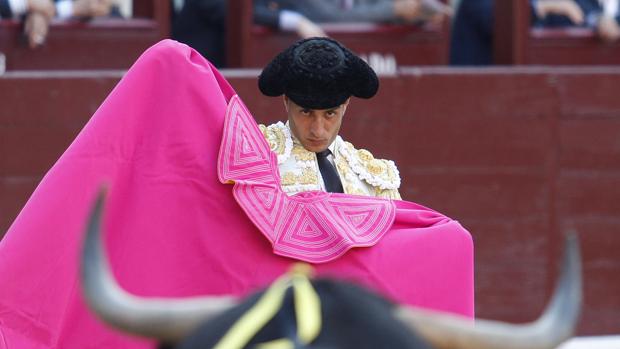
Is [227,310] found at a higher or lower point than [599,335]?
higher

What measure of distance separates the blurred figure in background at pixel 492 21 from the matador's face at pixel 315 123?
3385mm

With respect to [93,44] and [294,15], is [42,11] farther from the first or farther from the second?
[294,15]

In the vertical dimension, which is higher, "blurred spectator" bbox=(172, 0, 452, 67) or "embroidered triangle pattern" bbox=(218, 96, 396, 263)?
"embroidered triangle pattern" bbox=(218, 96, 396, 263)

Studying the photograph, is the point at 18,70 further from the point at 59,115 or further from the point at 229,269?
the point at 229,269

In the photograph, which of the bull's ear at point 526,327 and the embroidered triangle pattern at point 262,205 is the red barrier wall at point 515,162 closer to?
the embroidered triangle pattern at point 262,205

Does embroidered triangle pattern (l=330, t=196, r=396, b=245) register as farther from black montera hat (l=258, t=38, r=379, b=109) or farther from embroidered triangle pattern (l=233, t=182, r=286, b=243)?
black montera hat (l=258, t=38, r=379, b=109)

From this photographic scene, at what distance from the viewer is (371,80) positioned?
13.6ft

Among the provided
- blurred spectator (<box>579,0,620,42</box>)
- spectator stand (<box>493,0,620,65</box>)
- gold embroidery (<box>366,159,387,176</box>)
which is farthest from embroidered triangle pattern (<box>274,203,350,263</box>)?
blurred spectator (<box>579,0,620,42</box>)

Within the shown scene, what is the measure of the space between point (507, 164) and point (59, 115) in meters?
1.99

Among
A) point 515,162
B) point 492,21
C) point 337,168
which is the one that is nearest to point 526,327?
point 337,168

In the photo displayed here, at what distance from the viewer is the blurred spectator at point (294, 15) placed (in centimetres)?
681

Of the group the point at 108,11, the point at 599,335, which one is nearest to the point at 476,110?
the point at 599,335

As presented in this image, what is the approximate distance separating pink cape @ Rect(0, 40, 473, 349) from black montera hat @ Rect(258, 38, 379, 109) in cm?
18

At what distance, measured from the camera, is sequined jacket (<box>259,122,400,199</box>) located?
13.6 feet
